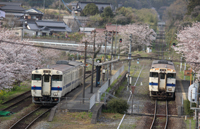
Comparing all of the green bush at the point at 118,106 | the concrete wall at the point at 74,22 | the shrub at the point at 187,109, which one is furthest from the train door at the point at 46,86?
the concrete wall at the point at 74,22

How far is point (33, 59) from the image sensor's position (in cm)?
2627

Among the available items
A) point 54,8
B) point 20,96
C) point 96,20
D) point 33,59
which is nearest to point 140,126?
point 20,96

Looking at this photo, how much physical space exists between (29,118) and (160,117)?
7.98 meters

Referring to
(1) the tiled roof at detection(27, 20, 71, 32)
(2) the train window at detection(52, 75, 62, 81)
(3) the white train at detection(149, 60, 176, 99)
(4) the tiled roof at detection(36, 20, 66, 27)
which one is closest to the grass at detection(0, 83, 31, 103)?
(2) the train window at detection(52, 75, 62, 81)

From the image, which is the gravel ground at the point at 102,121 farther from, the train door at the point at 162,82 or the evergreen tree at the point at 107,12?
the evergreen tree at the point at 107,12

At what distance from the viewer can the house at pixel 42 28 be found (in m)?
64.4

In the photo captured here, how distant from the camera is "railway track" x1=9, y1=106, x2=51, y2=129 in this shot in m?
14.9

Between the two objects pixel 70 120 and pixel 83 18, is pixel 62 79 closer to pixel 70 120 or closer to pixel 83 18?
pixel 70 120

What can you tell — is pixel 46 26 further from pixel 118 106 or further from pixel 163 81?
pixel 118 106

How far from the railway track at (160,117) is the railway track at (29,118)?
649 centimetres

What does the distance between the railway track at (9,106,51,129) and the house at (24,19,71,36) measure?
1787 inches

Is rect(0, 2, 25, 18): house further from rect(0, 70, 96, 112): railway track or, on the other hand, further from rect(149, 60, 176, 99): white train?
rect(149, 60, 176, 99): white train

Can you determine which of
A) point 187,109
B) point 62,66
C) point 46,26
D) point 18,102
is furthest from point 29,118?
point 46,26

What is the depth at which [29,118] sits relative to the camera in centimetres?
1650
